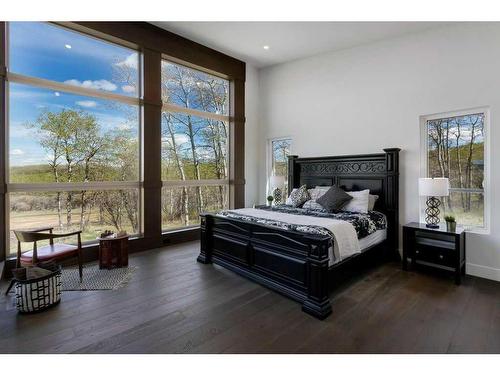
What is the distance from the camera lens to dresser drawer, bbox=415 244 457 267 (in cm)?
326

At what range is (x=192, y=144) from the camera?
5.25 m

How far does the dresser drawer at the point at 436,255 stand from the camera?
10.7ft

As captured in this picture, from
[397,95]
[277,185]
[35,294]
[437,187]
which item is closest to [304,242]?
[437,187]

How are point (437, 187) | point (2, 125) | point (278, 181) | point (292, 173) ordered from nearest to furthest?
point (2, 125)
point (437, 187)
point (278, 181)
point (292, 173)

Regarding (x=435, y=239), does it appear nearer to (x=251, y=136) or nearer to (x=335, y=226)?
(x=335, y=226)

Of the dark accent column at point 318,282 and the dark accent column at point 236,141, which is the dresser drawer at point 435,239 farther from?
the dark accent column at point 236,141

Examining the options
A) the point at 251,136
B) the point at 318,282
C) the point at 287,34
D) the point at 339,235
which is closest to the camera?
the point at 318,282

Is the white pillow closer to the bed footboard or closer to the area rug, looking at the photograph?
the bed footboard

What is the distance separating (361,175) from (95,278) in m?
4.13

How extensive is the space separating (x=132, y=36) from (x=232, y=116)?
2.28 metres

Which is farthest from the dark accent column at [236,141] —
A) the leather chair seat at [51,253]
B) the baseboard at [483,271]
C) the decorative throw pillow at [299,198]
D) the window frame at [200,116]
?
the baseboard at [483,271]

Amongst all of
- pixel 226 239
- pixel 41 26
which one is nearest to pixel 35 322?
pixel 226 239

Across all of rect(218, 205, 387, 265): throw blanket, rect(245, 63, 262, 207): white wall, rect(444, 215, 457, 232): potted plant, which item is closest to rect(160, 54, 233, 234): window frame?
rect(245, 63, 262, 207): white wall

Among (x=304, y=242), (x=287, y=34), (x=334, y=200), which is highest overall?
(x=287, y=34)
